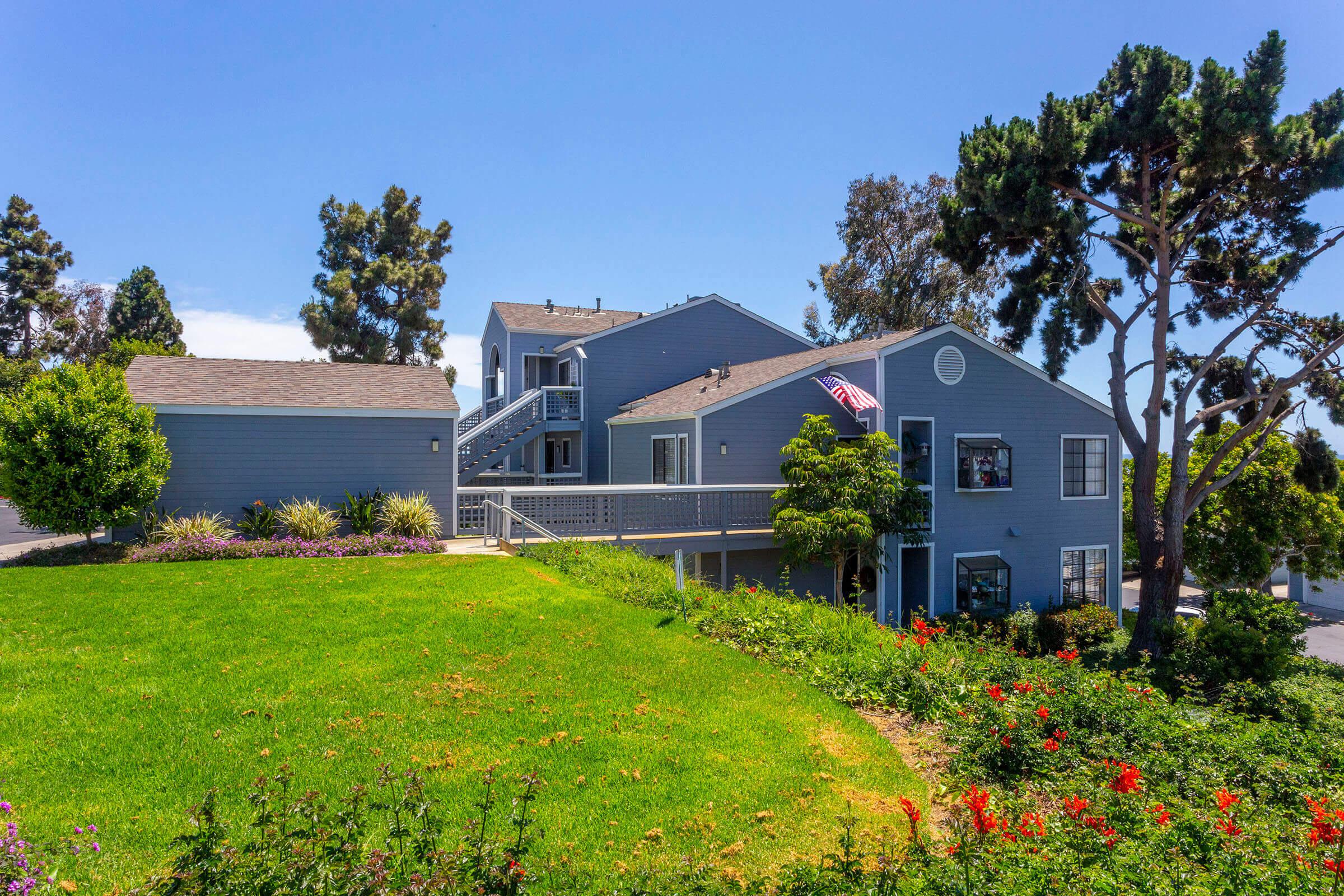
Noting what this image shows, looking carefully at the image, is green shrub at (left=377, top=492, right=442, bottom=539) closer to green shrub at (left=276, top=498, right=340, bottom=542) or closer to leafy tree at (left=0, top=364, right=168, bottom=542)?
green shrub at (left=276, top=498, right=340, bottom=542)

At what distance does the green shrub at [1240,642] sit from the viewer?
15141 millimetres

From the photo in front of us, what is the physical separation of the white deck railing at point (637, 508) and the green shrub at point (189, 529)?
194 inches

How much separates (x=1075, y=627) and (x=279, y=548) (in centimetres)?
1874

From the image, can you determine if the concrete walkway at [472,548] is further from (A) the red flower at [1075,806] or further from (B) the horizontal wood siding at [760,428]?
(A) the red flower at [1075,806]

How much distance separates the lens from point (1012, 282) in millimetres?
21516

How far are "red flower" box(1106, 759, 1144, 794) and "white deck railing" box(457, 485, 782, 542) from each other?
11.3 m

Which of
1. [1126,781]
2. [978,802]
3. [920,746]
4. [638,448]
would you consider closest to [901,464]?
[638,448]

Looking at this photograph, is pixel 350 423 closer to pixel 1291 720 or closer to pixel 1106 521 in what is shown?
pixel 1291 720

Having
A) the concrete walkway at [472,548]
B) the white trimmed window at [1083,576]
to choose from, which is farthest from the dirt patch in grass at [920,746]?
the white trimmed window at [1083,576]

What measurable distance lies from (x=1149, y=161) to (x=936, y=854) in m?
21.1

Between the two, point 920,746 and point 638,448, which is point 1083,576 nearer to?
point 638,448

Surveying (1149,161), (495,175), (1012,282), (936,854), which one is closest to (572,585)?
(936,854)

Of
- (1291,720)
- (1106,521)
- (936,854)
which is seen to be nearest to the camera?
(936,854)

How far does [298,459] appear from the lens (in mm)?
16844
